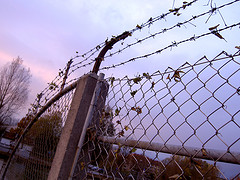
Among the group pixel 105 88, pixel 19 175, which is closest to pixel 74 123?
pixel 105 88

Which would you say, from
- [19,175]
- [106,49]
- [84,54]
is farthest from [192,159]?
[19,175]

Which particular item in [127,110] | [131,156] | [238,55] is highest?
[238,55]

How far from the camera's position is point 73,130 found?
4.56 feet

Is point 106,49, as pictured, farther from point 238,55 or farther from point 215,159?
point 215,159

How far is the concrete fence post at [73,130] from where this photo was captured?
52.5 inches

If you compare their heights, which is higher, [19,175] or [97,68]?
[97,68]

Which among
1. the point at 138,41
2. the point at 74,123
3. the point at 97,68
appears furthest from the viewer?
the point at 97,68

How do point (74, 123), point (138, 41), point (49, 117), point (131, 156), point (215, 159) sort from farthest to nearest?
point (49, 117) < point (138, 41) < point (74, 123) < point (131, 156) < point (215, 159)

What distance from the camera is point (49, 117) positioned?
2273 millimetres

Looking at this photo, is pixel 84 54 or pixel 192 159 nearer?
pixel 192 159

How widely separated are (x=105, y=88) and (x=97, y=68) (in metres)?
0.28

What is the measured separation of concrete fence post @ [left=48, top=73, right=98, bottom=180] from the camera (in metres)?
1.33

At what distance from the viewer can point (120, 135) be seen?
117 cm

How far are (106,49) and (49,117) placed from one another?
1.12m
